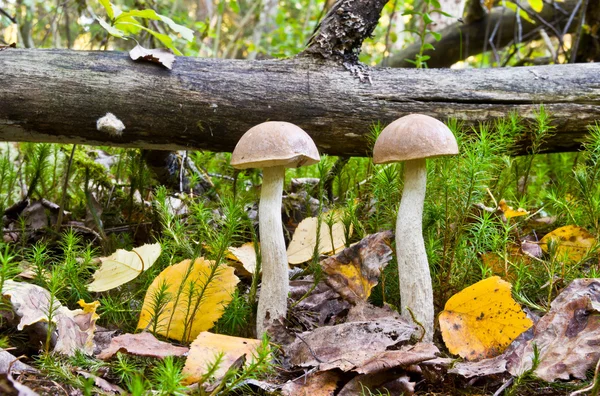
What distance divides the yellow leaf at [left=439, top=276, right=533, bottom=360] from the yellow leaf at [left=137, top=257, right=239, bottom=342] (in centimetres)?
96

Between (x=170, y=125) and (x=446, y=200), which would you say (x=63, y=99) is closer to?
(x=170, y=125)

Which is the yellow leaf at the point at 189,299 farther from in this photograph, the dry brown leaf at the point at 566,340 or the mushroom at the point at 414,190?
the dry brown leaf at the point at 566,340

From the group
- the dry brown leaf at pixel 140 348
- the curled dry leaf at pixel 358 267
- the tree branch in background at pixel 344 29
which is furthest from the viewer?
the tree branch in background at pixel 344 29

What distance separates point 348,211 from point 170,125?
1.13m

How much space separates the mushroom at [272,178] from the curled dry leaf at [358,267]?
0.24m

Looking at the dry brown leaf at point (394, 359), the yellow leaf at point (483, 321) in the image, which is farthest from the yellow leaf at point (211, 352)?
the yellow leaf at point (483, 321)

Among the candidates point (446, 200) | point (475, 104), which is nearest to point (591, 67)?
point (475, 104)

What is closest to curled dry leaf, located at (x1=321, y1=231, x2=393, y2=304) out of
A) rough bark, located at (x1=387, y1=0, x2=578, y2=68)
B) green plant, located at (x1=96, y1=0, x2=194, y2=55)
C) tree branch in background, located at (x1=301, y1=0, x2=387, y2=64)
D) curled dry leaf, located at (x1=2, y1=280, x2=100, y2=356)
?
curled dry leaf, located at (x1=2, y1=280, x2=100, y2=356)

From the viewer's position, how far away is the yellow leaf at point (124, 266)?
7.50 feet

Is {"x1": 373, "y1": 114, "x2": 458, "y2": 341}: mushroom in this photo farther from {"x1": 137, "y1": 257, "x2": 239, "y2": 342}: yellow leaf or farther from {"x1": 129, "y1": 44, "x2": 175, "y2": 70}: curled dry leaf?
{"x1": 129, "y1": 44, "x2": 175, "y2": 70}: curled dry leaf

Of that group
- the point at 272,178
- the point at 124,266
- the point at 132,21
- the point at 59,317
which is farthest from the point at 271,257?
the point at 132,21

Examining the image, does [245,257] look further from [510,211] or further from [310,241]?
[510,211]

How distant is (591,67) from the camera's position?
2990 millimetres

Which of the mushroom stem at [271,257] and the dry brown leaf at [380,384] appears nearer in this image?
the dry brown leaf at [380,384]
